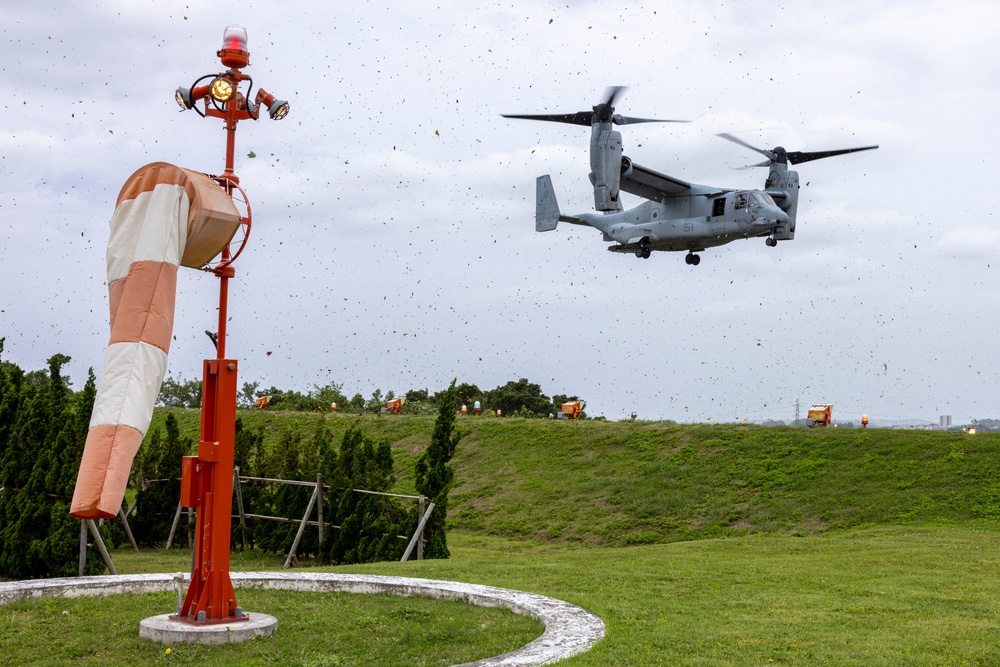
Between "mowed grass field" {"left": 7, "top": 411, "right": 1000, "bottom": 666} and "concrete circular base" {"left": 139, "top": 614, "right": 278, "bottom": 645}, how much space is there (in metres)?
0.29

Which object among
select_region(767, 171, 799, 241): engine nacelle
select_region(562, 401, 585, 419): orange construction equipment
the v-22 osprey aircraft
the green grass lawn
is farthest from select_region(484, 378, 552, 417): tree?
the green grass lawn

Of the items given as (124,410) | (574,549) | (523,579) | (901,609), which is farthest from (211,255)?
(574,549)

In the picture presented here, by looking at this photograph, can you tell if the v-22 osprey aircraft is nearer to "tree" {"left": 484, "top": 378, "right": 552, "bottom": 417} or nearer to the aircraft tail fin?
the aircraft tail fin

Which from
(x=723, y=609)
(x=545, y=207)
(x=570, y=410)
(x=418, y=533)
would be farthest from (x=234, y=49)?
(x=545, y=207)

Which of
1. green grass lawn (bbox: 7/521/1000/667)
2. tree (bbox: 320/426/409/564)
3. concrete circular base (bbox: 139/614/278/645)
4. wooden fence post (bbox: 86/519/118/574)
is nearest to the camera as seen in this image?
green grass lawn (bbox: 7/521/1000/667)

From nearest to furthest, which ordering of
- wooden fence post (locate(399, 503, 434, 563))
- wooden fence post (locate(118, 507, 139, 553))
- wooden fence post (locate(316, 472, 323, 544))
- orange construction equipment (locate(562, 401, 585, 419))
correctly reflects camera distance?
wooden fence post (locate(399, 503, 434, 563)) → wooden fence post (locate(316, 472, 323, 544)) → wooden fence post (locate(118, 507, 139, 553)) → orange construction equipment (locate(562, 401, 585, 419))

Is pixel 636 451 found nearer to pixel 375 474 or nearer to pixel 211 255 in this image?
pixel 375 474

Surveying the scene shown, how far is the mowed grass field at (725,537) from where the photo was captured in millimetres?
8938

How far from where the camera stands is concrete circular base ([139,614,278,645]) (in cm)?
845

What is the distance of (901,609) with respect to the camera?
10.6 m

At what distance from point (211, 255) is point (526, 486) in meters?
19.3

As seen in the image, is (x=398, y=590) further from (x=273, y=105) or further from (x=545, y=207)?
(x=545, y=207)

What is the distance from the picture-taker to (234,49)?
9453 mm

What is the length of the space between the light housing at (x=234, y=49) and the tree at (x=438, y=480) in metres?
8.54
